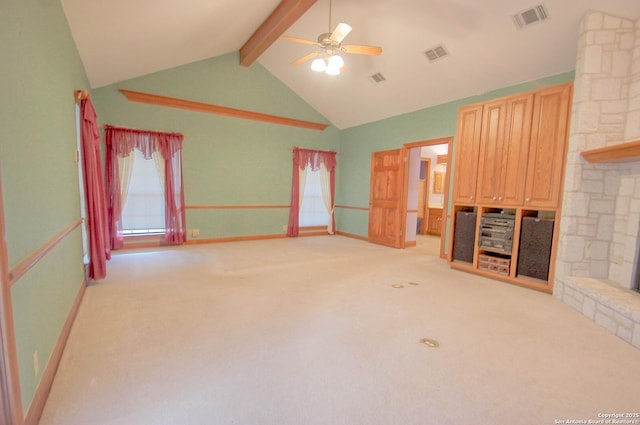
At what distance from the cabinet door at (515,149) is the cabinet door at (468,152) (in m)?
0.35

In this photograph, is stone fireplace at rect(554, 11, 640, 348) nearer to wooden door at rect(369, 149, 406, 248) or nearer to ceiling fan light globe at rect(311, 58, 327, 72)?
ceiling fan light globe at rect(311, 58, 327, 72)

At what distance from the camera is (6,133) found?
124 cm

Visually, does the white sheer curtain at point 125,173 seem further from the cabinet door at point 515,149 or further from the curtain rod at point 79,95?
the cabinet door at point 515,149

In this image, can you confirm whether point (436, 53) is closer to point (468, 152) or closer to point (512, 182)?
point (468, 152)

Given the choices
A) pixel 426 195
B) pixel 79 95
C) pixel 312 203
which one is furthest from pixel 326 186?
pixel 79 95

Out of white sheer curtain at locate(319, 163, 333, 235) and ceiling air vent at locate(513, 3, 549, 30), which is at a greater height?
ceiling air vent at locate(513, 3, 549, 30)

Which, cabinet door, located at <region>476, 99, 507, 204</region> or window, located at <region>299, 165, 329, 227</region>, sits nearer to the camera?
cabinet door, located at <region>476, 99, 507, 204</region>

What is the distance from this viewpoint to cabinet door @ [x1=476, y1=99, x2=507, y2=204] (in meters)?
3.64

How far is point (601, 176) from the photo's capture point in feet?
9.76

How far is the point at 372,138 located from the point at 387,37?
248 cm

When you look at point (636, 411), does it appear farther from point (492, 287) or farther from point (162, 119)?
point (162, 119)

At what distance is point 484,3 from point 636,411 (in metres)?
3.75

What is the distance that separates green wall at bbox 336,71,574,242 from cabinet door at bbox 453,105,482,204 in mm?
713

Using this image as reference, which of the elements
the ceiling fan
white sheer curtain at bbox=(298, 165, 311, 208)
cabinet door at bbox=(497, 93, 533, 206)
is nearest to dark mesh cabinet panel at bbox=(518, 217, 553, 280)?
cabinet door at bbox=(497, 93, 533, 206)
